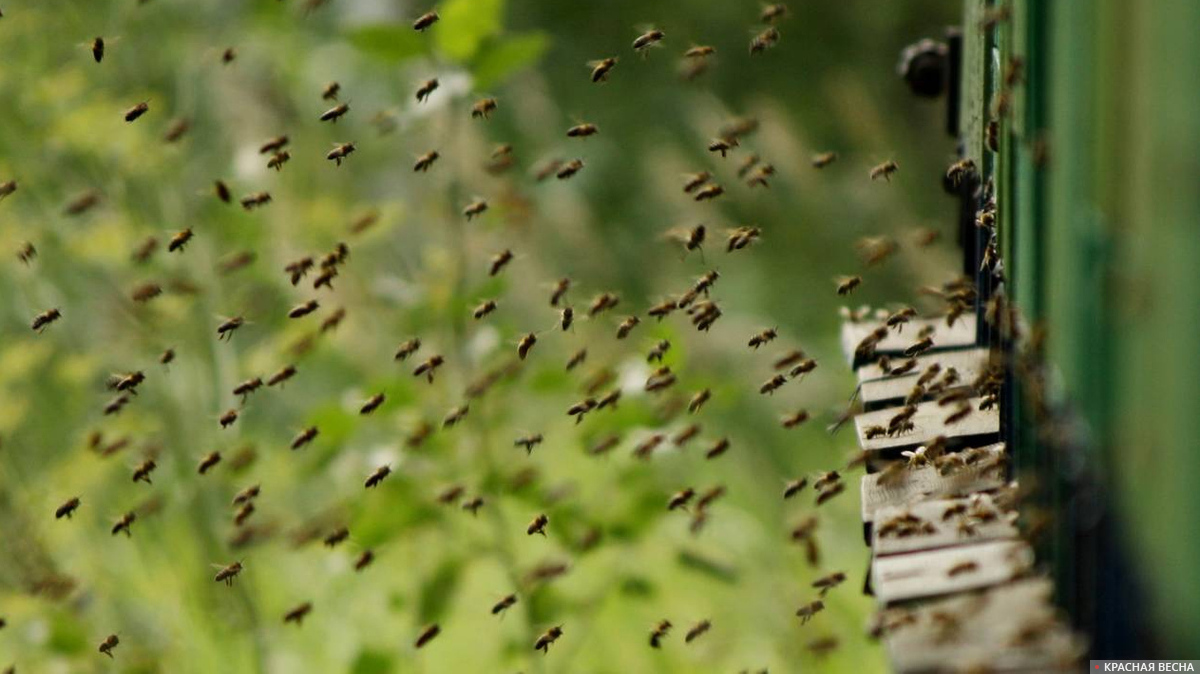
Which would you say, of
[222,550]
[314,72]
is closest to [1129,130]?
[222,550]

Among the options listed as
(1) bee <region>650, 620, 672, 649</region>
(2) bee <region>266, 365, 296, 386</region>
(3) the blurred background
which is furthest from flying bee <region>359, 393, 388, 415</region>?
(1) bee <region>650, 620, 672, 649</region>

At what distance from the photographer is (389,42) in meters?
5.91

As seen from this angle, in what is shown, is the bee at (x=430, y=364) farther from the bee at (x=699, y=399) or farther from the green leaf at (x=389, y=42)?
the green leaf at (x=389, y=42)

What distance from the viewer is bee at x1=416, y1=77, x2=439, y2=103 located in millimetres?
6230

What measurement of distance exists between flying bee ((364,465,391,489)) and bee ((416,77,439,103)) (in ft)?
4.70

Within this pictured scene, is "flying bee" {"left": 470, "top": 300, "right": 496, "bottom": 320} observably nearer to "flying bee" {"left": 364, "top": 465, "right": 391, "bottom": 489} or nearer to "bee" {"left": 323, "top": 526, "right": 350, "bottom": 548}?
"flying bee" {"left": 364, "top": 465, "right": 391, "bottom": 489}

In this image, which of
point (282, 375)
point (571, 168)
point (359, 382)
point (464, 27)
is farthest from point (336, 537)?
point (359, 382)

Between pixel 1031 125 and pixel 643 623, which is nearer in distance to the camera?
pixel 1031 125

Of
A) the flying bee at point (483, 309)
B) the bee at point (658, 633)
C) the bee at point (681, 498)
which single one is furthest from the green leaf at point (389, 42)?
the bee at point (658, 633)

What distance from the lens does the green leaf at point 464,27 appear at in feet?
19.2

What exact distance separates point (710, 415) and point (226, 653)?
10.9 ft

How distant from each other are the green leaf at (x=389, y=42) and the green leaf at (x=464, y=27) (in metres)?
0.10

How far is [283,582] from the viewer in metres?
8.96

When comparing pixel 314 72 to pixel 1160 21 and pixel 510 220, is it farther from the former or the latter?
pixel 1160 21
